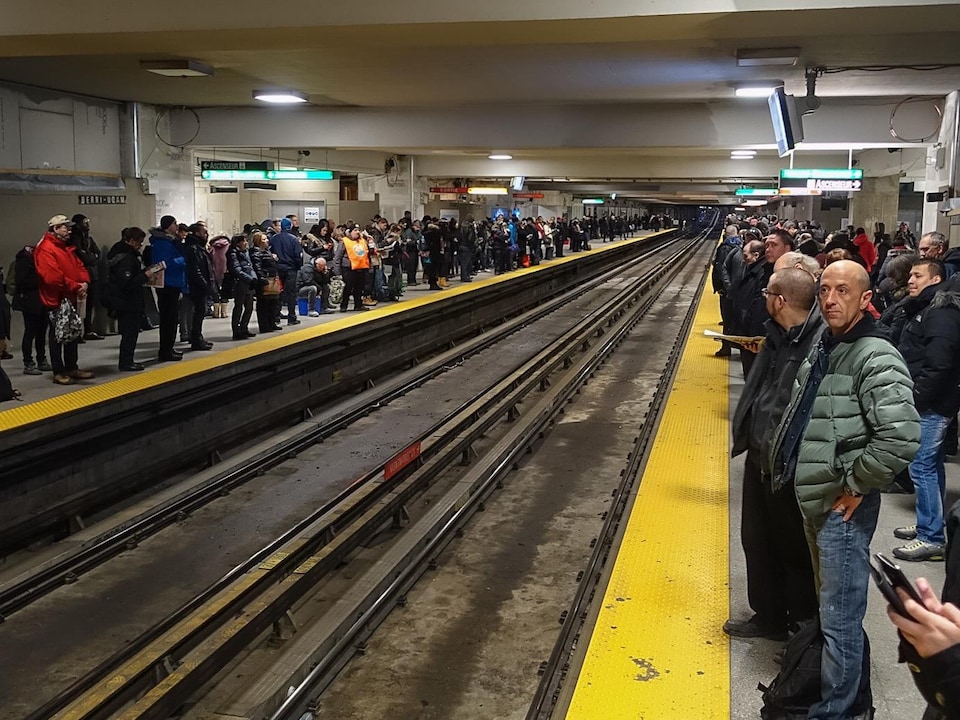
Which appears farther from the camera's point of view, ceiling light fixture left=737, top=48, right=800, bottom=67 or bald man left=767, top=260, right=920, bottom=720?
ceiling light fixture left=737, top=48, right=800, bottom=67

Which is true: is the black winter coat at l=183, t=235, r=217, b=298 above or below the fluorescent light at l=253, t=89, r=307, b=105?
below

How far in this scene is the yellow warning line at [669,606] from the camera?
12.8 ft

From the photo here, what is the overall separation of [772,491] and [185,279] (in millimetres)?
9138

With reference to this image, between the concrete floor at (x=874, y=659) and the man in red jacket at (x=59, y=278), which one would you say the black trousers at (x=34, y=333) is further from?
the concrete floor at (x=874, y=659)

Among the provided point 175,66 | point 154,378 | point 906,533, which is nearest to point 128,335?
point 154,378

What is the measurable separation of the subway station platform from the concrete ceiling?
3.44 m

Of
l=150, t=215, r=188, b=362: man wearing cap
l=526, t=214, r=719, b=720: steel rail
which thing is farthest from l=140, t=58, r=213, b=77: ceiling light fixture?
l=526, t=214, r=719, b=720: steel rail

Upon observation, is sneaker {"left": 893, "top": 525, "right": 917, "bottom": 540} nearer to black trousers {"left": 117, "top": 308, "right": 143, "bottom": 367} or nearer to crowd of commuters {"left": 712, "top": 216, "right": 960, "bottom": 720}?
crowd of commuters {"left": 712, "top": 216, "right": 960, "bottom": 720}

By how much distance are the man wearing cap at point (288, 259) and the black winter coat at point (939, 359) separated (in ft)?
34.9

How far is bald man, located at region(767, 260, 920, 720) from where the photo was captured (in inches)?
133

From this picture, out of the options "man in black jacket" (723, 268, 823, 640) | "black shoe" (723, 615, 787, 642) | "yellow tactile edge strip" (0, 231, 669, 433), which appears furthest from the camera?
"yellow tactile edge strip" (0, 231, 669, 433)

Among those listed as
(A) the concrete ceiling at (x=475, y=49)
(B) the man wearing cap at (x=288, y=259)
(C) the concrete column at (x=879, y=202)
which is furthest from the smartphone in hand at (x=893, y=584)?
(C) the concrete column at (x=879, y=202)

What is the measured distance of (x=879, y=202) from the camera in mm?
23812

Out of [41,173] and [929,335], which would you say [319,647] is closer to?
[929,335]
